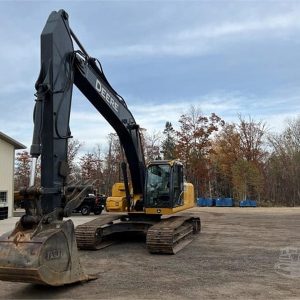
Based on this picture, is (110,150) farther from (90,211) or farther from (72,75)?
(72,75)

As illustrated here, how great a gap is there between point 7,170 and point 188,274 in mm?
20648

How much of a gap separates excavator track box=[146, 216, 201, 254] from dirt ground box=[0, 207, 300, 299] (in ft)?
0.62

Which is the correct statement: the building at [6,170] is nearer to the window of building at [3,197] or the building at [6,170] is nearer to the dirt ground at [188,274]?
the window of building at [3,197]

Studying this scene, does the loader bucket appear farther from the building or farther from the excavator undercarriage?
the building

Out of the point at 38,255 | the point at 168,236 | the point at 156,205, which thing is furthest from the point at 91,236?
the point at 38,255

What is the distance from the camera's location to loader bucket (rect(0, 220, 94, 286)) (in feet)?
19.7

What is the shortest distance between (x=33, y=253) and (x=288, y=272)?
503cm

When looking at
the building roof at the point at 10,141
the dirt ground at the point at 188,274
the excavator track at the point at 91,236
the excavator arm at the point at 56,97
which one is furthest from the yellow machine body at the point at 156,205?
the building roof at the point at 10,141

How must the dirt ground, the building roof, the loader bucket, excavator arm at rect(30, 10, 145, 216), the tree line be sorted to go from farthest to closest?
the tree line, the building roof, excavator arm at rect(30, 10, 145, 216), the dirt ground, the loader bucket

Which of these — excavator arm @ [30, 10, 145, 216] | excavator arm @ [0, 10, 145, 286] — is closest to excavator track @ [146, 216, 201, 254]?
excavator arm @ [0, 10, 145, 286]

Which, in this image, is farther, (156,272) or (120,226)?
(120,226)

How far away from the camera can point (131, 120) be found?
475 inches

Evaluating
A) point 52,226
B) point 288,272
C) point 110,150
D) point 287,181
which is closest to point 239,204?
point 287,181

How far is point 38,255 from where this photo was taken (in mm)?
6016
